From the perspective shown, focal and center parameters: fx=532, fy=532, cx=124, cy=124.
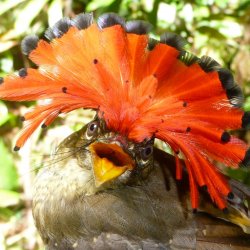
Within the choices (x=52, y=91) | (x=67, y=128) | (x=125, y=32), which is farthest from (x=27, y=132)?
(x=67, y=128)

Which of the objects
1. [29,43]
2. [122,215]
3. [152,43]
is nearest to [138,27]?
[152,43]

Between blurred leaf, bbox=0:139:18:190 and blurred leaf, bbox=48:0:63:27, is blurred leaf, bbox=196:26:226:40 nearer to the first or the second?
blurred leaf, bbox=48:0:63:27

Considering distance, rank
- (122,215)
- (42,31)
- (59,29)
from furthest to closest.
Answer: (42,31) < (122,215) < (59,29)

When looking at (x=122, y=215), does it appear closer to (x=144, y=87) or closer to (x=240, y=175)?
(x=144, y=87)

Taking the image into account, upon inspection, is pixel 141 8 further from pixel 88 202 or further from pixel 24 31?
pixel 88 202

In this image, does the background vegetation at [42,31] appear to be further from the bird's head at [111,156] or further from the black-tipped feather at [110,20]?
the black-tipped feather at [110,20]
